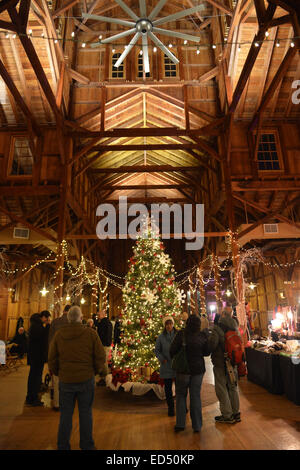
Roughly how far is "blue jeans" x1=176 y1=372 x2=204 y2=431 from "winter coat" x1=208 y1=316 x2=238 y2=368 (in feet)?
1.58

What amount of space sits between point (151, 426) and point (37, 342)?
2603 mm

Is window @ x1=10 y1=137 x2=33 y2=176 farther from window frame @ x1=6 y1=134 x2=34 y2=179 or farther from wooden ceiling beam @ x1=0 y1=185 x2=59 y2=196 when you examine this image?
wooden ceiling beam @ x1=0 y1=185 x2=59 y2=196

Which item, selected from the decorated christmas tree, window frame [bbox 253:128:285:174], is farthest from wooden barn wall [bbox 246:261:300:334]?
the decorated christmas tree

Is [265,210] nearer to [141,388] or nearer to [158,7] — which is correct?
[158,7]

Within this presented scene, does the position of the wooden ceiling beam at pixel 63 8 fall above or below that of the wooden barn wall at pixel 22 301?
above

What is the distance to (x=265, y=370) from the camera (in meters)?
6.49

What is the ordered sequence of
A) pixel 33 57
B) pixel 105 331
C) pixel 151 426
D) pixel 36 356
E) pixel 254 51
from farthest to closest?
pixel 254 51 < pixel 33 57 < pixel 105 331 < pixel 36 356 < pixel 151 426

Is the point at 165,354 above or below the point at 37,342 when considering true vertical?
below

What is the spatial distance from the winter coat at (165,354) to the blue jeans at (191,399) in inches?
28.6

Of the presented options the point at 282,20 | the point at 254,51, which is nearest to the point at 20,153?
the point at 254,51

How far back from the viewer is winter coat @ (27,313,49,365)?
5.74 meters

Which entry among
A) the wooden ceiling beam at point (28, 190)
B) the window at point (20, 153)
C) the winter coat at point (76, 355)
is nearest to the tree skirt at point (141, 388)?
the winter coat at point (76, 355)

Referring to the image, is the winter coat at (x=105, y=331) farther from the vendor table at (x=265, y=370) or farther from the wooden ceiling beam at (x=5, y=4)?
the wooden ceiling beam at (x=5, y=4)

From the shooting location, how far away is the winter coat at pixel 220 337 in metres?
4.52
